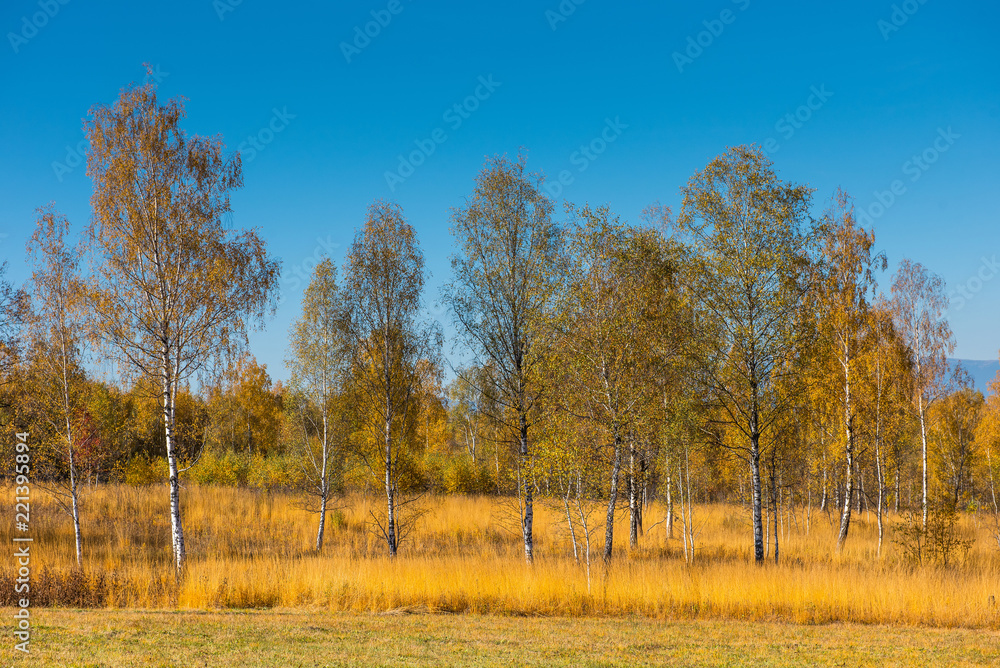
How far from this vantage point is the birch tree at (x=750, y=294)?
672 inches

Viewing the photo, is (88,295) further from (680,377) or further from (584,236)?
(680,377)

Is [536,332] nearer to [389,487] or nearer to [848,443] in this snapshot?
[389,487]

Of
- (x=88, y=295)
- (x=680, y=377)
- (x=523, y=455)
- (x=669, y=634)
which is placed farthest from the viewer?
(x=680, y=377)

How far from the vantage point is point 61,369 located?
17062mm

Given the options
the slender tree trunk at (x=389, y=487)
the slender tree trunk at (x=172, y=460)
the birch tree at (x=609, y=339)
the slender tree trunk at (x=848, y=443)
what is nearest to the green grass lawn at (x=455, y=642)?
the slender tree trunk at (x=172, y=460)

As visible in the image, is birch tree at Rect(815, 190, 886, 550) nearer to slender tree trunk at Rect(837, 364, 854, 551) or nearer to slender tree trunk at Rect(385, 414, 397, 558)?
slender tree trunk at Rect(837, 364, 854, 551)

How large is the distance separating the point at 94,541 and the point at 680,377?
19554 mm

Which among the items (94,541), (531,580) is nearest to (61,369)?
(94,541)

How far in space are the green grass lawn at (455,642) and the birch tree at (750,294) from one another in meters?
6.90

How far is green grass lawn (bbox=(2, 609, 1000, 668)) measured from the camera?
25.9ft

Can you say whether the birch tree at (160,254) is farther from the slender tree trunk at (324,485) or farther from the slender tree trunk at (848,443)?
the slender tree trunk at (848,443)

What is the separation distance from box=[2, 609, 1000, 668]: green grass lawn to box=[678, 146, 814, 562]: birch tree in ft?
22.6

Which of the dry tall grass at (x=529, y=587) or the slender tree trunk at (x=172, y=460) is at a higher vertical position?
the slender tree trunk at (x=172, y=460)

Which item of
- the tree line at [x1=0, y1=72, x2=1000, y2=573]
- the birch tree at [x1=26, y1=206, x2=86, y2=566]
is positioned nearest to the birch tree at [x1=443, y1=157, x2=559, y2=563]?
the tree line at [x1=0, y1=72, x2=1000, y2=573]
